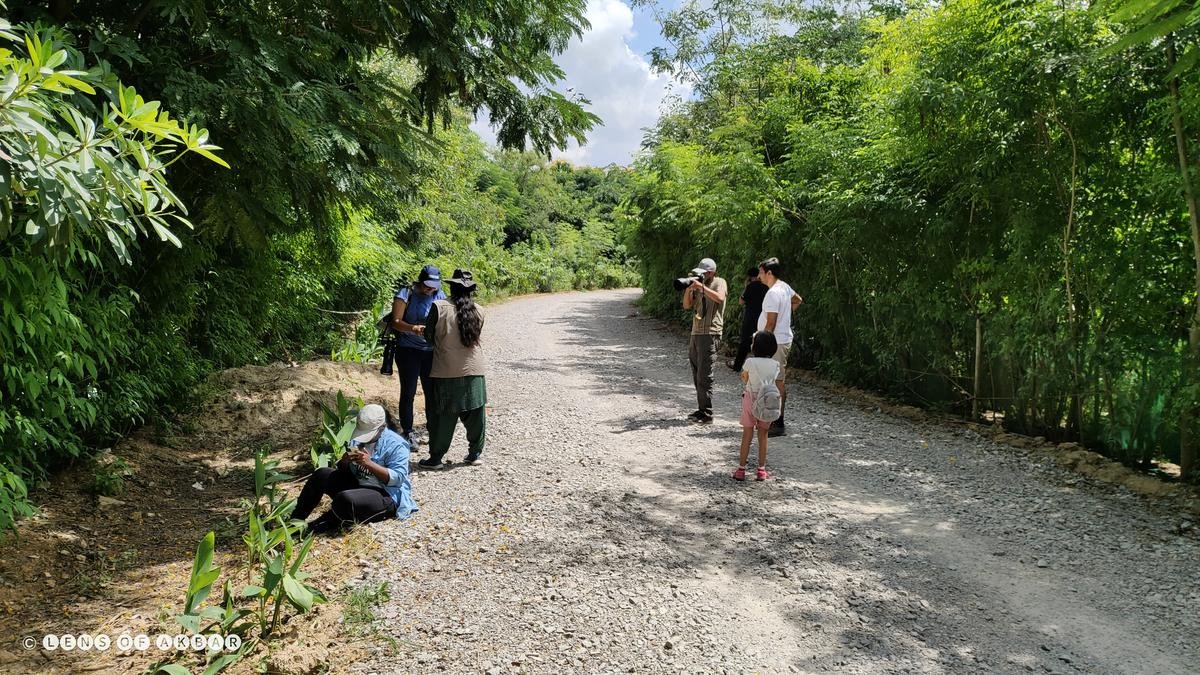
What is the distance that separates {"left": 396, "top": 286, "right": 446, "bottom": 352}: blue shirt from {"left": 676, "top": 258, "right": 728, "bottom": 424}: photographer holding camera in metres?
2.53

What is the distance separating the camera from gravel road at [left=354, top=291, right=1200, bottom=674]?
3.15 meters

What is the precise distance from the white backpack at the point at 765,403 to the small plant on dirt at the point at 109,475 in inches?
190

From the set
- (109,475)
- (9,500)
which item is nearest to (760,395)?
(9,500)

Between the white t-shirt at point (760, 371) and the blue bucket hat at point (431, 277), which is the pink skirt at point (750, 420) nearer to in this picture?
the white t-shirt at point (760, 371)

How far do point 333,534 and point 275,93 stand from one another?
279cm

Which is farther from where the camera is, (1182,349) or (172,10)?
(1182,349)

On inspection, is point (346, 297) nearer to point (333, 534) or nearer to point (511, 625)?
point (333, 534)

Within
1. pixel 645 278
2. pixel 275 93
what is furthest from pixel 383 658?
pixel 645 278

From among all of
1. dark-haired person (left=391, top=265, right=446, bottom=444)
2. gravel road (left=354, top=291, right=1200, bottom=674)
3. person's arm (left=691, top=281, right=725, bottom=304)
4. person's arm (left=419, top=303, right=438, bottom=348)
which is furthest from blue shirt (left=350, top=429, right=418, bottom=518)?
person's arm (left=691, top=281, right=725, bottom=304)

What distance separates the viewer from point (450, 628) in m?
3.34

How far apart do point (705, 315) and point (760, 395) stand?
6.59 feet

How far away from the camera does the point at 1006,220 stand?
647 centimetres

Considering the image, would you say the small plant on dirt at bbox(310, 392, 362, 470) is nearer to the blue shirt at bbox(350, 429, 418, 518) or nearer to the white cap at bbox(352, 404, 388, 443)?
the white cap at bbox(352, 404, 388, 443)

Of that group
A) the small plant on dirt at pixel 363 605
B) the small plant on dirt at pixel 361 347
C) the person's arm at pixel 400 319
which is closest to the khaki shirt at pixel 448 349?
the person's arm at pixel 400 319
